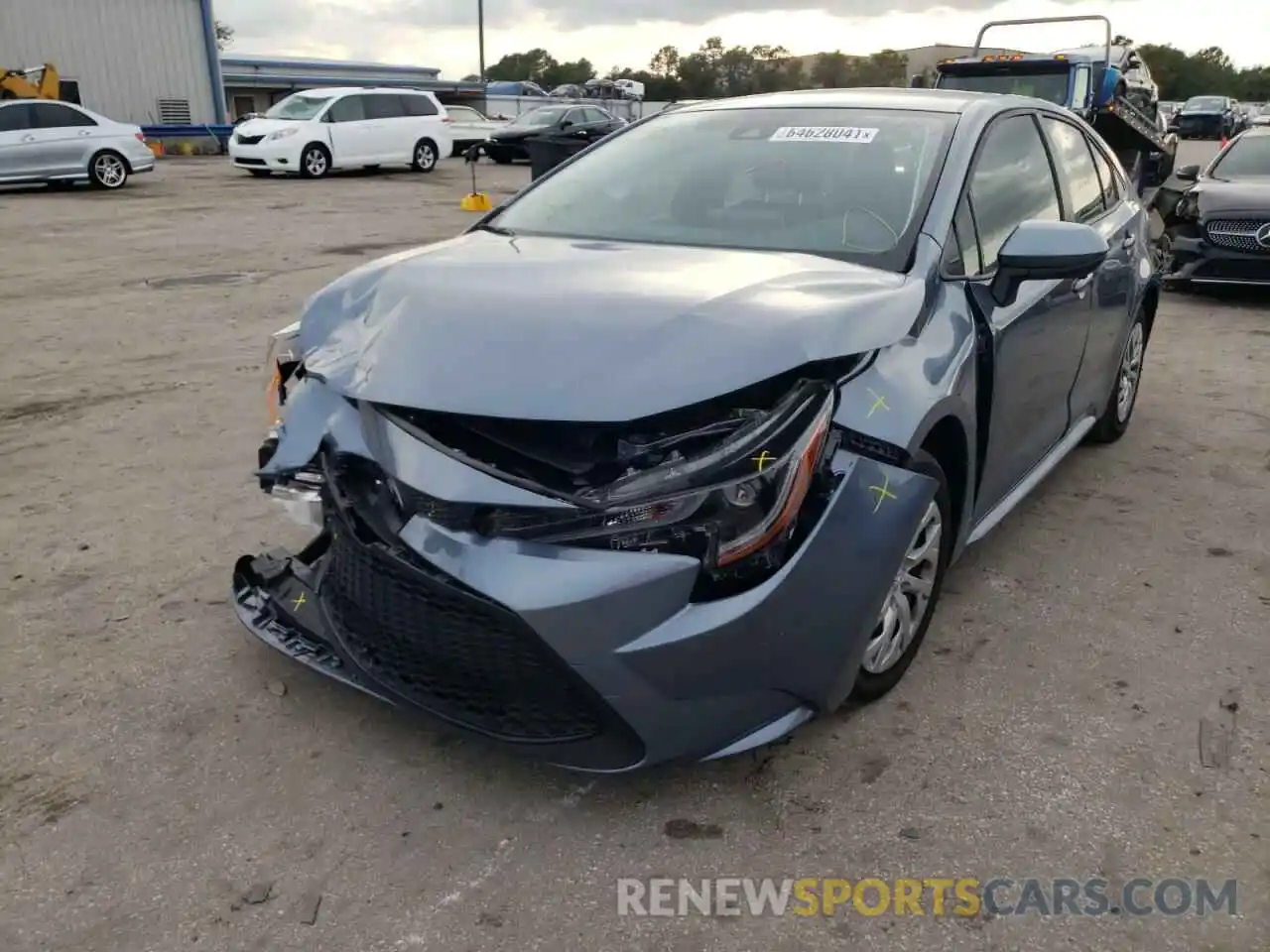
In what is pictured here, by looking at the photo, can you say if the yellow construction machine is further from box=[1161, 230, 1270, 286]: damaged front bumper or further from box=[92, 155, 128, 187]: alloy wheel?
box=[1161, 230, 1270, 286]: damaged front bumper

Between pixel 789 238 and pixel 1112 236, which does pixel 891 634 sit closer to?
pixel 789 238

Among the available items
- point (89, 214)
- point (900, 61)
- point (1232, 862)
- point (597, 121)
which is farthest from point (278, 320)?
point (900, 61)

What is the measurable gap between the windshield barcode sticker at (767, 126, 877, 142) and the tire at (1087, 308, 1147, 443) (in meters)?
2.03

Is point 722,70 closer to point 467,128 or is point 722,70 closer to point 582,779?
point 467,128

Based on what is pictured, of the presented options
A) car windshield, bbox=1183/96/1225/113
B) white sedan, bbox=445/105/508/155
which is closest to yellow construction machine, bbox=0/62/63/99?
white sedan, bbox=445/105/508/155

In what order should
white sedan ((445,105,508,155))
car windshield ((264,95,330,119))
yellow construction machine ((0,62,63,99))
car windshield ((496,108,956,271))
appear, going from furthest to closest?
white sedan ((445,105,508,155))
yellow construction machine ((0,62,63,99))
car windshield ((264,95,330,119))
car windshield ((496,108,956,271))

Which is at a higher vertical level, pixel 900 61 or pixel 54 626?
pixel 900 61

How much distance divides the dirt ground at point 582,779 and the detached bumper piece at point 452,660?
19 centimetres

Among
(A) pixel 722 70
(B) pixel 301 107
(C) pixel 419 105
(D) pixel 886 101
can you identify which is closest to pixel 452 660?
(D) pixel 886 101

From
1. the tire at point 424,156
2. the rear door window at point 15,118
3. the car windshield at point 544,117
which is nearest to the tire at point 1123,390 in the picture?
the rear door window at point 15,118

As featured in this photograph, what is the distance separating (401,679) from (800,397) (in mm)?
1169

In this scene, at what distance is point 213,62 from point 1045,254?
35.7 m

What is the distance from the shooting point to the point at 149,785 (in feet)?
8.47

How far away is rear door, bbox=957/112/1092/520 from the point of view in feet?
10.6
